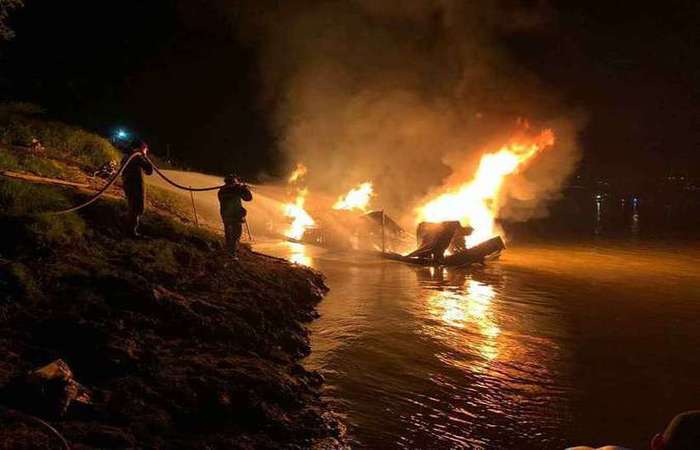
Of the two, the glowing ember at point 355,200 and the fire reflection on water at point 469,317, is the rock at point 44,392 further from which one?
the glowing ember at point 355,200

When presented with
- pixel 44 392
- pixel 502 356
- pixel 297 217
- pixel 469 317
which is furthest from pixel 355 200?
pixel 44 392

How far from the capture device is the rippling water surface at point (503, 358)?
628cm

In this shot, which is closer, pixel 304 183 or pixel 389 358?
pixel 389 358

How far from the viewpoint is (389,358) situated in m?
8.38

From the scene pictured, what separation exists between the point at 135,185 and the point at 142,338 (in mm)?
3871

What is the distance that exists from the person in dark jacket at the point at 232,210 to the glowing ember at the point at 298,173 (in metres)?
30.1

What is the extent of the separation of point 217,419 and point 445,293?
9585 mm

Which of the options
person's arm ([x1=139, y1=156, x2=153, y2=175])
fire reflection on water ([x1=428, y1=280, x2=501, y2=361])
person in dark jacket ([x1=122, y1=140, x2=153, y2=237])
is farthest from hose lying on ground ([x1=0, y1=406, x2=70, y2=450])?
fire reflection on water ([x1=428, y1=280, x2=501, y2=361])

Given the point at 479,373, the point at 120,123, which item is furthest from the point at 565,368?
the point at 120,123

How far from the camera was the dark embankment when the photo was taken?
4777mm

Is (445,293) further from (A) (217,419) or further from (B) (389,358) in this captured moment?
(A) (217,419)

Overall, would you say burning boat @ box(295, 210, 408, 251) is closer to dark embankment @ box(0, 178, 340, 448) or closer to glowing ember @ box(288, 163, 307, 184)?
dark embankment @ box(0, 178, 340, 448)

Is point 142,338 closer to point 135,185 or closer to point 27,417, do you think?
point 27,417

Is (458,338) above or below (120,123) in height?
below
